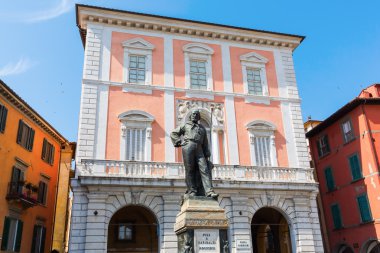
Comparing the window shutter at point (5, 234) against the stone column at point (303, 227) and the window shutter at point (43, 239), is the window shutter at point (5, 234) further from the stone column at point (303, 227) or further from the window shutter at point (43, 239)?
the stone column at point (303, 227)

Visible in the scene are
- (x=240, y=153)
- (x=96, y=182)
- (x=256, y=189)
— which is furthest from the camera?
(x=240, y=153)

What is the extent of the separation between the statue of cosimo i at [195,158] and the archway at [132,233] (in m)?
10.9

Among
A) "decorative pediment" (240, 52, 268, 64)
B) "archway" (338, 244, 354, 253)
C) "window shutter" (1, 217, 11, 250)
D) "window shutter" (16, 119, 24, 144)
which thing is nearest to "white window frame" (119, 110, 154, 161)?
"decorative pediment" (240, 52, 268, 64)

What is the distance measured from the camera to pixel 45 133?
25859 mm

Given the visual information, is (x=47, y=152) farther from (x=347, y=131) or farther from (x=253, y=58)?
(x=347, y=131)

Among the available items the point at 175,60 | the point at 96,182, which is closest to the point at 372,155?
the point at 175,60

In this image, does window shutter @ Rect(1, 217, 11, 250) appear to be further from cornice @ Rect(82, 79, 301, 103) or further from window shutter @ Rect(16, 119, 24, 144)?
cornice @ Rect(82, 79, 301, 103)

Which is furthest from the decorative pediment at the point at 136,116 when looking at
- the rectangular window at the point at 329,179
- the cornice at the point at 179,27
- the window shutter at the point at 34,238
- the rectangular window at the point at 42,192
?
the rectangular window at the point at 329,179

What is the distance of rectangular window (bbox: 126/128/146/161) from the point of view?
18.5 metres

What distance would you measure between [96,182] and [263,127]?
9336 millimetres

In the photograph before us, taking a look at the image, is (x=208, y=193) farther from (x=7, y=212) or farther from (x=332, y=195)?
(x=332, y=195)

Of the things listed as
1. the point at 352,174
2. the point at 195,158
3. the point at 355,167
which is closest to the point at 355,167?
the point at 355,167

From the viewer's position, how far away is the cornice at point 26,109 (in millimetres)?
20211

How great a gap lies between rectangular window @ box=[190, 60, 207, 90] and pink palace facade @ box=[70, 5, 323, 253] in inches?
2.5
